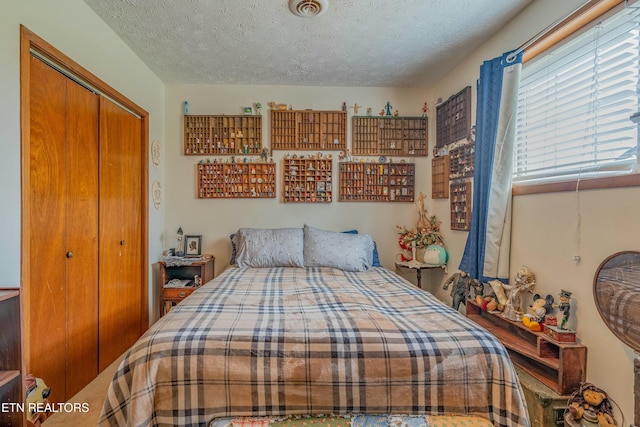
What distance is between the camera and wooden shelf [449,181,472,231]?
2416mm

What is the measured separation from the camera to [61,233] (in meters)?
1.76

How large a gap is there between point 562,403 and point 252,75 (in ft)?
10.3

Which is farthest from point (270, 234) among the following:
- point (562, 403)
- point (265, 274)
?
point (562, 403)

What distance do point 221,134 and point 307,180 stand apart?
1.00m

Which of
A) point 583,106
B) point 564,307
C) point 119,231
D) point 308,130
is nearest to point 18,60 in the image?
point 119,231

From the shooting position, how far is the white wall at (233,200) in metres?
3.09

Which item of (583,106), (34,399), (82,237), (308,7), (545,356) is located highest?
(308,7)

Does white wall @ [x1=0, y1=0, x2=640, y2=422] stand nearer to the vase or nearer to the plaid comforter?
the vase

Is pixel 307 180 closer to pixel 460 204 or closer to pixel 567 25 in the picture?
pixel 460 204

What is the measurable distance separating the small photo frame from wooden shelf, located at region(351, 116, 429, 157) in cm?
184

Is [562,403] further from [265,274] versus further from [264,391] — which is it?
[265,274]

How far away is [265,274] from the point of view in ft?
7.85

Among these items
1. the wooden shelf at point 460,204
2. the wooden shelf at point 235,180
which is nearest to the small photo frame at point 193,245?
the wooden shelf at point 235,180

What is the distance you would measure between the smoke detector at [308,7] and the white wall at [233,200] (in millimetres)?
1216
